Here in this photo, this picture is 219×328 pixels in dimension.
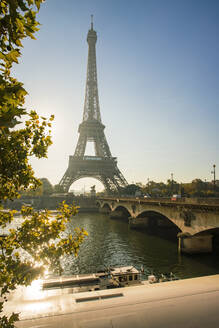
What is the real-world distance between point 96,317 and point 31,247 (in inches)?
296

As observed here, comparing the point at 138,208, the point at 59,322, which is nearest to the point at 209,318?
the point at 59,322

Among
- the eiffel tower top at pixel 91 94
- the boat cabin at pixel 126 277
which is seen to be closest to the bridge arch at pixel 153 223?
the boat cabin at pixel 126 277

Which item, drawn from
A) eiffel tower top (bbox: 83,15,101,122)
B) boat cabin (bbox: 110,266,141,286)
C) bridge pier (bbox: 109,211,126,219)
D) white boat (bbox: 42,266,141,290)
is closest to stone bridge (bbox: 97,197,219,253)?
boat cabin (bbox: 110,266,141,286)

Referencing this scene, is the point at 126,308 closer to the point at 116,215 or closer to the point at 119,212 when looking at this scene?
the point at 116,215

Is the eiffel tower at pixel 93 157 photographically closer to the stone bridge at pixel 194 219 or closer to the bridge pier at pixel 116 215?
the bridge pier at pixel 116 215

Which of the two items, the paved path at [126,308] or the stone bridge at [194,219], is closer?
the paved path at [126,308]

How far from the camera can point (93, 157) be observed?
10312 cm

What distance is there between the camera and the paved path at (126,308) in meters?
10.1

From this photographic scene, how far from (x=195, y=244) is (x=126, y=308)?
19.1 metres

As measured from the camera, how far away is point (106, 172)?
102125 millimetres

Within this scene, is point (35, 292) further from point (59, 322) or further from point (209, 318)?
point (209, 318)

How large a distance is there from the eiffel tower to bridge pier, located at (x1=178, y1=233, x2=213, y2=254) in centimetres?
6946

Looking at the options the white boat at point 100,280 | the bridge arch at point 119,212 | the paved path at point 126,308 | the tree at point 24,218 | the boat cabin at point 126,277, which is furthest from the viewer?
the bridge arch at point 119,212

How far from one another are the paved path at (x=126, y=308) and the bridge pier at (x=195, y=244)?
40.4 feet
